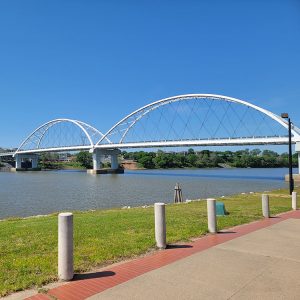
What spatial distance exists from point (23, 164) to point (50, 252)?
5718 inches

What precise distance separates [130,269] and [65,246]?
3.62 ft

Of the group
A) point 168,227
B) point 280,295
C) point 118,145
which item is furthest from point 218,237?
point 118,145

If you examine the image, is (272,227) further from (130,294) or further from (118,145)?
(118,145)

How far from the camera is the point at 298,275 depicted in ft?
17.3

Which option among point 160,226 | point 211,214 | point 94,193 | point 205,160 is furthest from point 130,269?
point 205,160

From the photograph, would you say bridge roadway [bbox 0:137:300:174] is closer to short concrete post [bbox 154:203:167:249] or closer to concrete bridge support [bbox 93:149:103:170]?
concrete bridge support [bbox 93:149:103:170]

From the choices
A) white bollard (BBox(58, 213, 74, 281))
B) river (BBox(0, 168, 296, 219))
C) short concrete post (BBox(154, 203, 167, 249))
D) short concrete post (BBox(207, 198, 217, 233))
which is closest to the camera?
white bollard (BBox(58, 213, 74, 281))

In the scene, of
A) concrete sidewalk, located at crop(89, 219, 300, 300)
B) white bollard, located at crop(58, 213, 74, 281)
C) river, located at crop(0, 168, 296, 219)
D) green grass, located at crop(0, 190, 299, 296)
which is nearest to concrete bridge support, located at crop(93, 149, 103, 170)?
river, located at crop(0, 168, 296, 219)

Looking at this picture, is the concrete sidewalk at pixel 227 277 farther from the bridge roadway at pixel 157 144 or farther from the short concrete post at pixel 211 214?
the bridge roadway at pixel 157 144

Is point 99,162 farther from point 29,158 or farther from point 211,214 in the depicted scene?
point 211,214

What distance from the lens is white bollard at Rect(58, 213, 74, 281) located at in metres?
5.09

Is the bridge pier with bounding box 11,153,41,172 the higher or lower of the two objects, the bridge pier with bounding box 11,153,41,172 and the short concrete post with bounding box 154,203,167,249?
the higher

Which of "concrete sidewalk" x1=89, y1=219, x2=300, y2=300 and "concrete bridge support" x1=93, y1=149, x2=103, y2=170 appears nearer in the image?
"concrete sidewalk" x1=89, y1=219, x2=300, y2=300

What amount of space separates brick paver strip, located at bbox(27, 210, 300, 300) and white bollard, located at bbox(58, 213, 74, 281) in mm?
229
